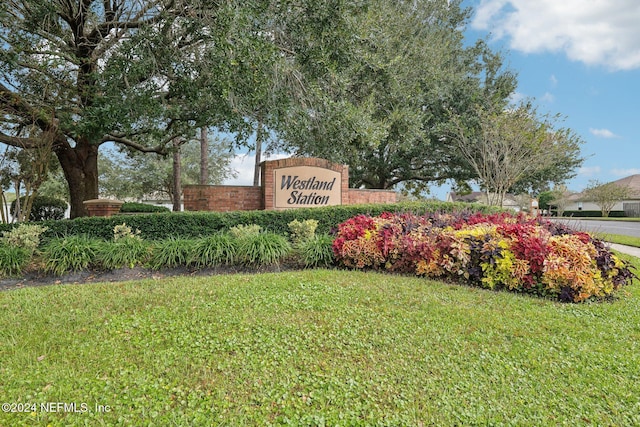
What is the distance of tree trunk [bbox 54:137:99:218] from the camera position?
949 cm

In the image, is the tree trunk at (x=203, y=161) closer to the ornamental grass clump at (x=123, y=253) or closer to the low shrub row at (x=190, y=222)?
the low shrub row at (x=190, y=222)

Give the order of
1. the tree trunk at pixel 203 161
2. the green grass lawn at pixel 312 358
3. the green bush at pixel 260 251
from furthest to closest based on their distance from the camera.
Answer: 1. the tree trunk at pixel 203 161
2. the green bush at pixel 260 251
3. the green grass lawn at pixel 312 358

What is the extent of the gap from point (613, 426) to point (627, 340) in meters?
1.58

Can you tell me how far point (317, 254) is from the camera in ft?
19.6

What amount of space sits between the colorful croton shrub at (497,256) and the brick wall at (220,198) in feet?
15.0

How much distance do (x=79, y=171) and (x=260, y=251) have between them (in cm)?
734

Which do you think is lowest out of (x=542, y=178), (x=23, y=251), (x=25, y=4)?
(x=23, y=251)

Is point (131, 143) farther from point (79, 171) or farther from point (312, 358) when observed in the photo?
point (312, 358)

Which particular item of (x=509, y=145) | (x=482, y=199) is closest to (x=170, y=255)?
(x=509, y=145)

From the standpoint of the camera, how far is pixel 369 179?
18031 mm

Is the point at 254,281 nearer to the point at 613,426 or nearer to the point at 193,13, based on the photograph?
the point at 613,426

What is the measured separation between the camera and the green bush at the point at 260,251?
569cm

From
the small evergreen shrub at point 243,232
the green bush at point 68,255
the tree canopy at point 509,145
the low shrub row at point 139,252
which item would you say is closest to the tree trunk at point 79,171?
the low shrub row at point 139,252

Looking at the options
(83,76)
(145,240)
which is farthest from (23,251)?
(83,76)
